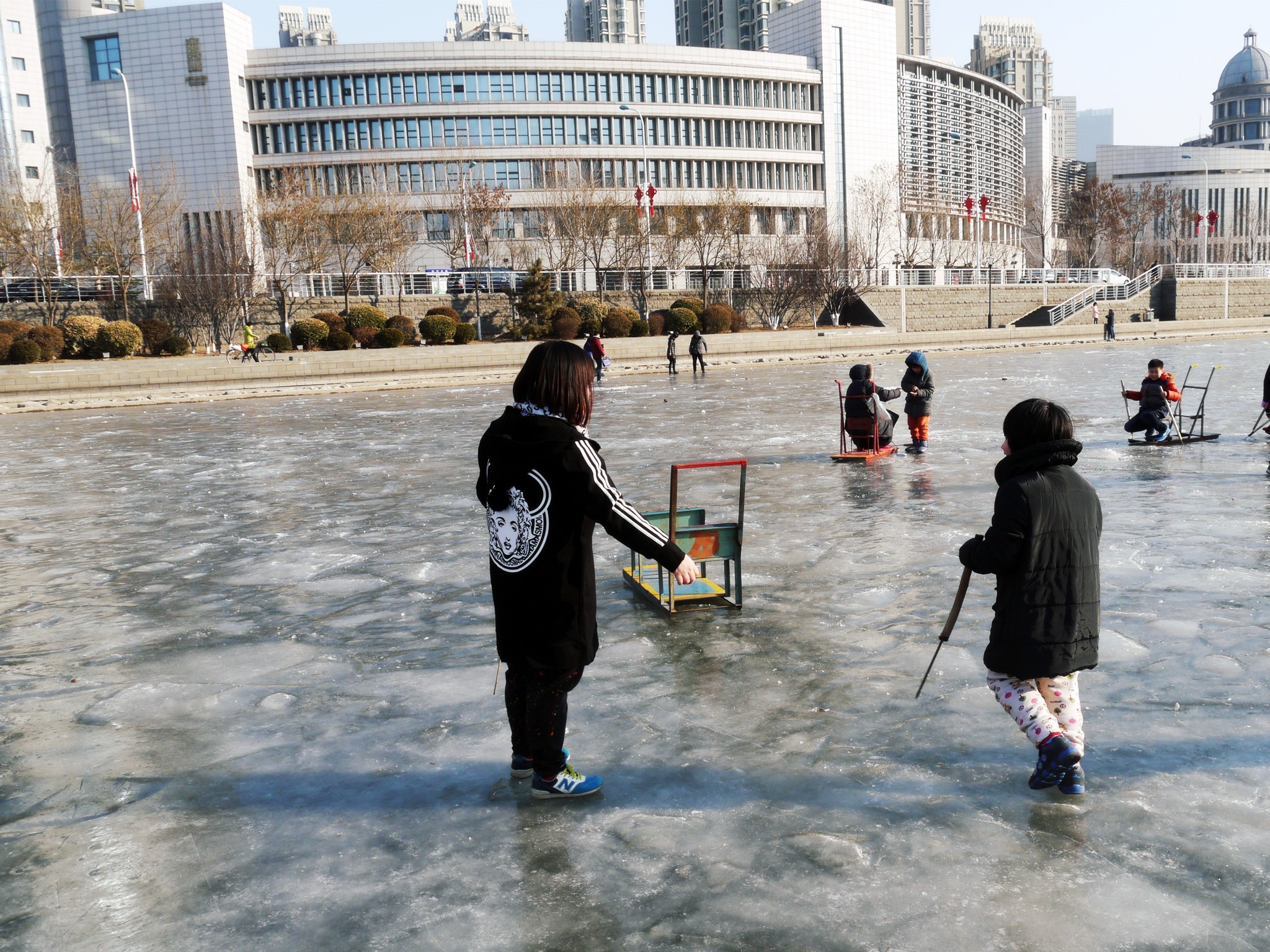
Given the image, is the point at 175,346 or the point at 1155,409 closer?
the point at 1155,409

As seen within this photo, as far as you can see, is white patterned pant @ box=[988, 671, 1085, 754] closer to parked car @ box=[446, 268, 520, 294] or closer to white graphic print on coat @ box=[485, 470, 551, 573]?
white graphic print on coat @ box=[485, 470, 551, 573]

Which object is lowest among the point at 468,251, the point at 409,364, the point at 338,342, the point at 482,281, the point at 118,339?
the point at 409,364

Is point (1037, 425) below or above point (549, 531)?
above

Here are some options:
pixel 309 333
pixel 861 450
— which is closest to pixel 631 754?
pixel 861 450

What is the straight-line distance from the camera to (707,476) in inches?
508

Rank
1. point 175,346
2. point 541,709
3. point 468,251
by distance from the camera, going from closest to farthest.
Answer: point 541,709 < point 175,346 < point 468,251

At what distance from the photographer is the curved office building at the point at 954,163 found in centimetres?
8662

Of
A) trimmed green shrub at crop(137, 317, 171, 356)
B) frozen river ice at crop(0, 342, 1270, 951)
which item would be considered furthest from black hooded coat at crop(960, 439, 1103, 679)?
trimmed green shrub at crop(137, 317, 171, 356)

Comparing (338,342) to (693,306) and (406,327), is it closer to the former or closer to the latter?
(406,327)

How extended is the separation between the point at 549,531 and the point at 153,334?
41.6 meters

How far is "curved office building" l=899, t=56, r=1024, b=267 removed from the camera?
284 ft

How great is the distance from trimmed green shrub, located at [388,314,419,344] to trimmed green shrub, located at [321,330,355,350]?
249 centimetres

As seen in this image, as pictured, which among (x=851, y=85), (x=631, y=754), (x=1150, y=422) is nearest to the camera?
(x=631, y=754)

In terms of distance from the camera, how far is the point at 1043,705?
163 inches
